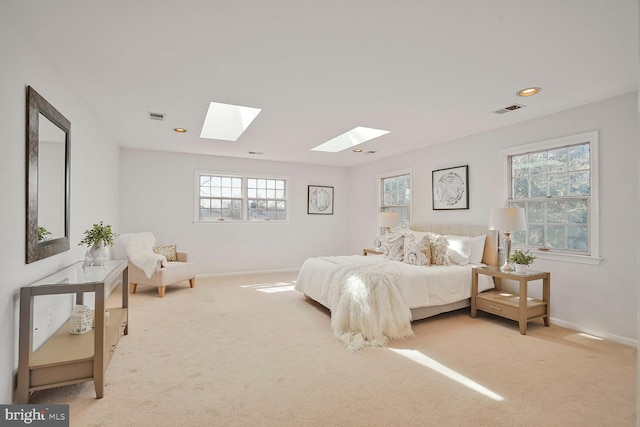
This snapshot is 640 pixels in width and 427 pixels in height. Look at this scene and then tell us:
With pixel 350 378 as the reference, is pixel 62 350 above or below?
above

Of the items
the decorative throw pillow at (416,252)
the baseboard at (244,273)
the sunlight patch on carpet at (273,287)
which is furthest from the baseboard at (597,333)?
the baseboard at (244,273)

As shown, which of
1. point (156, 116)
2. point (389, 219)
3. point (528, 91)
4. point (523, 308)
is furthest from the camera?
point (389, 219)

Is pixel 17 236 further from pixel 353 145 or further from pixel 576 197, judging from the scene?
pixel 576 197

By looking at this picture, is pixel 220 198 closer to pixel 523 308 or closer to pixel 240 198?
pixel 240 198

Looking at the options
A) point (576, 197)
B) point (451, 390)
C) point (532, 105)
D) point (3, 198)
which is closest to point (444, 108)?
point (532, 105)

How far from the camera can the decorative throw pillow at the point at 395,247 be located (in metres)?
4.44

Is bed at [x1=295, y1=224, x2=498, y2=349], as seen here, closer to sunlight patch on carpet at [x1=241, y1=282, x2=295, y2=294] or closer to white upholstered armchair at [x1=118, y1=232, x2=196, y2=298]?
sunlight patch on carpet at [x1=241, y1=282, x2=295, y2=294]

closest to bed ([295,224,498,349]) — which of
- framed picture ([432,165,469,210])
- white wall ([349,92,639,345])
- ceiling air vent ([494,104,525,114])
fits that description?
framed picture ([432,165,469,210])

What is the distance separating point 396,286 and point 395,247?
1138 millimetres

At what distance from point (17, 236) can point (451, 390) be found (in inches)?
119

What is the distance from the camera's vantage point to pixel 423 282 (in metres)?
3.65

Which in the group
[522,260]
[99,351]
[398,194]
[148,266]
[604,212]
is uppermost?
[398,194]

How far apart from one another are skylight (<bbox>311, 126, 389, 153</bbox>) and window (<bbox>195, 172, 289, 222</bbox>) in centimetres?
158

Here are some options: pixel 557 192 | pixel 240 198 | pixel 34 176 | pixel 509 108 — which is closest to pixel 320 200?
pixel 240 198
